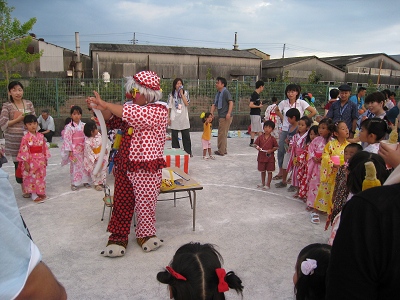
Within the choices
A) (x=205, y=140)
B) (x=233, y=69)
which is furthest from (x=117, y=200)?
(x=233, y=69)

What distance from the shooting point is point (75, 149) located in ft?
18.9

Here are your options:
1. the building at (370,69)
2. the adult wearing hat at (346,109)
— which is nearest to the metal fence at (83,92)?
the adult wearing hat at (346,109)

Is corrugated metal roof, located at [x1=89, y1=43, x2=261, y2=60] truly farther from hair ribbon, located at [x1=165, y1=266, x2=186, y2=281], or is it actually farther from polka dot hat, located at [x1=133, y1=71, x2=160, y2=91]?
hair ribbon, located at [x1=165, y1=266, x2=186, y2=281]

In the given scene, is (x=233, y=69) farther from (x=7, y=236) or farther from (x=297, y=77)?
(x=7, y=236)

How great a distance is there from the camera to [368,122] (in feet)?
13.3

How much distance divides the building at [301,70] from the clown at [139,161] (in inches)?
913

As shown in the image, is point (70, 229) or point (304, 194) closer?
point (70, 229)

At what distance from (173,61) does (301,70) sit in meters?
10.8

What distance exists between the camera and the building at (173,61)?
70.2ft

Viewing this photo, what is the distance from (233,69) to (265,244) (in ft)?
71.2

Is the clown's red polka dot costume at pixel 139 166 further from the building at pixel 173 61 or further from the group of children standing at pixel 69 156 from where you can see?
the building at pixel 173 61

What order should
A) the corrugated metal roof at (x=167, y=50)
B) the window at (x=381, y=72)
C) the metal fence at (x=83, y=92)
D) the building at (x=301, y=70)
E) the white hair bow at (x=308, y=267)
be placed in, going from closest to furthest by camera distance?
the white hair bow at (x=308, y=267), the metal fence at (x=83, y=92), the corrugated metal roof at (x=167, y=50), the building at (x=301, y=70), the window at (x=381, y=72)

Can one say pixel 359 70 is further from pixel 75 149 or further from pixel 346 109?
pixel 75 149

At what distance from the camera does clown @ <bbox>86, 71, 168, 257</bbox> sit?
349 centimetres
